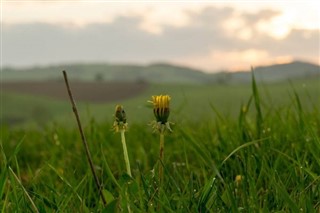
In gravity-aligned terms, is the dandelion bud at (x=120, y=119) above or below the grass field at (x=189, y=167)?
above

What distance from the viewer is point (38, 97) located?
4104 inches

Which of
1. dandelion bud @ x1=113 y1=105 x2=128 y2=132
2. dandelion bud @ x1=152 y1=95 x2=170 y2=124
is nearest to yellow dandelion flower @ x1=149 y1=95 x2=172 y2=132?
dandelion bud @ x1=152 y1=95 x2=170 y2=124

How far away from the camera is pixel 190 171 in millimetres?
3025

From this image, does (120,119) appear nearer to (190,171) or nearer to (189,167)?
(190,171)

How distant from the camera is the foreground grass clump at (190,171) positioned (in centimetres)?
194

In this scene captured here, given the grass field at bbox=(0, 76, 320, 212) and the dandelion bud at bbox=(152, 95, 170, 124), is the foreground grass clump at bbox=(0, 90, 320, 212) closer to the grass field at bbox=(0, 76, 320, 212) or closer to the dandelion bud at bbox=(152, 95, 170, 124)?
the grass field at bbox=(0, 76, 320, 212)

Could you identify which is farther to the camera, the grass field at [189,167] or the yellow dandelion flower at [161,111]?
the grass field at [189,167]

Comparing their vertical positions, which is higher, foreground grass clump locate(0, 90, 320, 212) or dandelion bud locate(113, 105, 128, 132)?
dandelion bud locate(113, 105, 128, 132)

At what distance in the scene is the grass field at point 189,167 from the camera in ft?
6.42

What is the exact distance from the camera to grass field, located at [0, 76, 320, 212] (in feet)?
6.42

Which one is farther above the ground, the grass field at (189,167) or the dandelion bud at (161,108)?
the dandelion bud at (161,108)

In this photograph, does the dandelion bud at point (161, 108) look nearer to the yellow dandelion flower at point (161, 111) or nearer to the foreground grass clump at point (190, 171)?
the yellow dandelion flower at point (161, 111)

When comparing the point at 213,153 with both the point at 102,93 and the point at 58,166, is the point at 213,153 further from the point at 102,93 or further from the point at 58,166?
the point at 102,93

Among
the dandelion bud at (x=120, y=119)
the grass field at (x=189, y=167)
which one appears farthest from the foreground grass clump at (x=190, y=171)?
the dandelion bud at (x=120, y=119)
